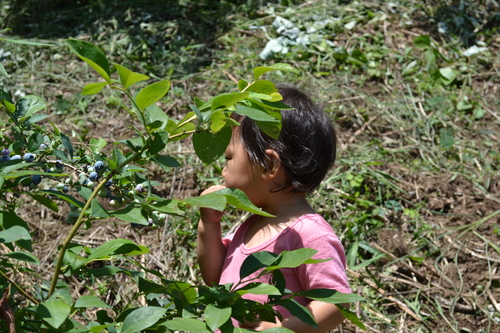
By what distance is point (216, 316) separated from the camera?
0.75 metres

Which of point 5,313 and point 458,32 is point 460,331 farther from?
point 458,32

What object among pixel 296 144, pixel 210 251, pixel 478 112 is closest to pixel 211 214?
pixel 210 251

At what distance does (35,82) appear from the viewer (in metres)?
3.65

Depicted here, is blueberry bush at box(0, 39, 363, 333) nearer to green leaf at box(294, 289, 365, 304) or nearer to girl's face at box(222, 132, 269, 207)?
green leaf at box(294, 289, 365, 304)

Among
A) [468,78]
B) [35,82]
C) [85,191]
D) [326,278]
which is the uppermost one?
[85,191]

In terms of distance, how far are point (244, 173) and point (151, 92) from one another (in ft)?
2.83

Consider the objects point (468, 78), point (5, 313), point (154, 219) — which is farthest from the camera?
point (468, 78)

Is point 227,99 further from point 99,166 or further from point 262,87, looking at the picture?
point 99,166

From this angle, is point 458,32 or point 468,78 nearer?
point 468,78

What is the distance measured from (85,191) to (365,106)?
2651mm

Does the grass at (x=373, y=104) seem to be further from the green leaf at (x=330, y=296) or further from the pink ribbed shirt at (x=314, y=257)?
the green leaf at (x=330, y=296)

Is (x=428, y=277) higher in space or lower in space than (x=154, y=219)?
lower

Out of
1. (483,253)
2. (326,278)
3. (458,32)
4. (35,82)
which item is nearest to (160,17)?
(35,82)

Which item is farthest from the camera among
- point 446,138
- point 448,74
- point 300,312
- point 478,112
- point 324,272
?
point 448,74
